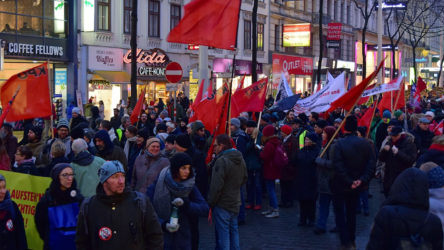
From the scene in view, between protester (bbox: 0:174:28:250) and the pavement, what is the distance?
356 cm

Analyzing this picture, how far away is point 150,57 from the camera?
31.2 m

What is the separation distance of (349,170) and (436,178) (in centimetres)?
258

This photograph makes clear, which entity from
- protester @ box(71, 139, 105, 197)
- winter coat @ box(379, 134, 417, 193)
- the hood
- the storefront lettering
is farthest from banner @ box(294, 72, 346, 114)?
the storefront lettering

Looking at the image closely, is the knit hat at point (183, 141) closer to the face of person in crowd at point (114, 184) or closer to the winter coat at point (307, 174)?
the face of person in crowd at point (114, 184)

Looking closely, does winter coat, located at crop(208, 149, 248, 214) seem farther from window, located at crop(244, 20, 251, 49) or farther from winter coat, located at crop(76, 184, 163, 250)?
window, located at crop(244, 20, 251, 49)

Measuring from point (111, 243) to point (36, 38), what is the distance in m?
24.0

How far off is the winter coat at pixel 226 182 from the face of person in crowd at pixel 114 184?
2.60 metres

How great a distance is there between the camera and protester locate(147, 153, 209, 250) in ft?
18.8

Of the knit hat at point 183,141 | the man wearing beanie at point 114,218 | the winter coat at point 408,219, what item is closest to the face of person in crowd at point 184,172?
the man wearing beanie at point 114,218

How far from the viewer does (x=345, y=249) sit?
26.7 ft

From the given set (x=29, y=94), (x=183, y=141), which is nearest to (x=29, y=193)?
(x=183, y=141)

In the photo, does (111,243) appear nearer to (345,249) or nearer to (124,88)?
(345,249)

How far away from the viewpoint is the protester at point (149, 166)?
7617 millimetres

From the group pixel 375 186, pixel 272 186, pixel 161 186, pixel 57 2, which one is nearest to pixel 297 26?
pixel 57 2
